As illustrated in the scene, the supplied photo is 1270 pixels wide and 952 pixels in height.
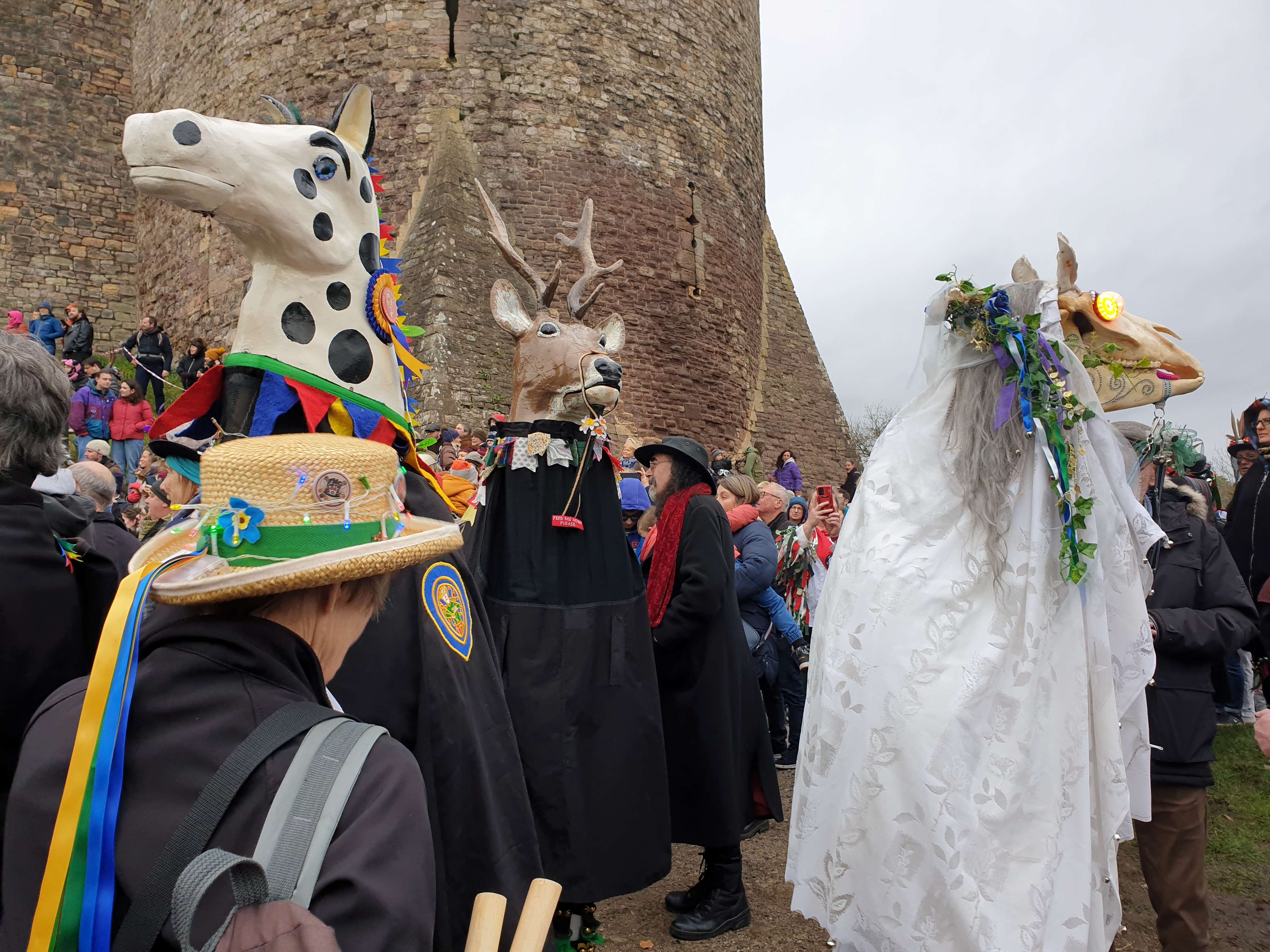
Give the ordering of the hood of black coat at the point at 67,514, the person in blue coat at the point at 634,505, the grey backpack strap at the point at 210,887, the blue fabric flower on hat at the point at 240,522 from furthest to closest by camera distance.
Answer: the person in blue coat at the point at 634,505 < the hood of black coat at the point at 67,514 < the blue fabric flower on hat at the point at 240,522 < the grey backpack strap at the point at 210,887

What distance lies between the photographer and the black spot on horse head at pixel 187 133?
2.20m

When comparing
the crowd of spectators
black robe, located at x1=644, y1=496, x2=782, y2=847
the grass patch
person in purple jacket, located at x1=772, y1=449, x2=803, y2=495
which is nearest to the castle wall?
person in purple jacket, located at x1=772, y1=449, x2=803, y2=495

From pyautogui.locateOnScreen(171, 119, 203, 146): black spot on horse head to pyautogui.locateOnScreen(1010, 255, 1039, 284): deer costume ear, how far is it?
2.47 m

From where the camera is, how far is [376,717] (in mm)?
1939

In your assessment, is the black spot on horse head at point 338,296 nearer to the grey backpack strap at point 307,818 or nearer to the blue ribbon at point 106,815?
the blue ribbon at point 106,815

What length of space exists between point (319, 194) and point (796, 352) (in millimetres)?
17012

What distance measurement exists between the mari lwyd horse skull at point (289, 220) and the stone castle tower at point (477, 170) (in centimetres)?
971

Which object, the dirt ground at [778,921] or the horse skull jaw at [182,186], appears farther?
the dirt ground at [778,921]

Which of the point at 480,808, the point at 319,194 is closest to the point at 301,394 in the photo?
the point at 319,194

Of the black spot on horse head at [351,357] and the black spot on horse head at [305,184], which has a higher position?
the black spot on horse head at [305,184]

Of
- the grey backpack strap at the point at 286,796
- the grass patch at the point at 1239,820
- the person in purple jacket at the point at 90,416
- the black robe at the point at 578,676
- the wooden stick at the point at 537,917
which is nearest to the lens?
the grey backpack strap at the point at 286,796

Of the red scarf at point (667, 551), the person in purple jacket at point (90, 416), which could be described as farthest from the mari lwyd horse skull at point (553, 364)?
the person in purple jacket at point (90, 416)

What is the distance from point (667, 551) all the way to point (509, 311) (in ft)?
4.29

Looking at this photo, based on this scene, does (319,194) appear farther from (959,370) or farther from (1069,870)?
(1069,870)
